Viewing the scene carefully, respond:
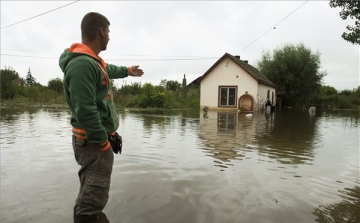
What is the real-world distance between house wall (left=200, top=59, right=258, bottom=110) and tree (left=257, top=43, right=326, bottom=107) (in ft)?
36.5

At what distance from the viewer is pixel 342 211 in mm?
3475

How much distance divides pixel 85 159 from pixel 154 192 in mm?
1695

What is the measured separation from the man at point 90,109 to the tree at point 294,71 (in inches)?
1339

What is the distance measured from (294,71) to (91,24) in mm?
35264

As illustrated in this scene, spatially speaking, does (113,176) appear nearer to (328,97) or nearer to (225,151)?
(225,151)

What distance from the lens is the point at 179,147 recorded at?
7414mm

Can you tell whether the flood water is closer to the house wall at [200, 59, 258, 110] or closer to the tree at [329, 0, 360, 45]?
the tree at [329, 0, 360, 45]

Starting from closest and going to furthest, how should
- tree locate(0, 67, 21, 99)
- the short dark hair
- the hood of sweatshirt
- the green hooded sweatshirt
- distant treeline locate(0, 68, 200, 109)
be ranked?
1. the green hooded sweatshirt
2. the hood of sweatshirt
3. the short dark hair
4. distant treeline locate(0, 68, 200, 109)
5. tree locate(0, 67, 21, 99)

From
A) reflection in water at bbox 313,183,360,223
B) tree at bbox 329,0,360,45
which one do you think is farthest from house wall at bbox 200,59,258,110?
reflection in water at bbox 313,183,360,223

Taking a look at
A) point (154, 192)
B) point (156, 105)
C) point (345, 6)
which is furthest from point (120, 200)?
point (156, 105)

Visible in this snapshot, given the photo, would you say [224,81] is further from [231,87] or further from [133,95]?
[133,95]

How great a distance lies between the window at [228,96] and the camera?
25462mm

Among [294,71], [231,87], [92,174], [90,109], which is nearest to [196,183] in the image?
[92,174]

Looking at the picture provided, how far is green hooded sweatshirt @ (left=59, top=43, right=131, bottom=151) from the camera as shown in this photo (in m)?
2.25
